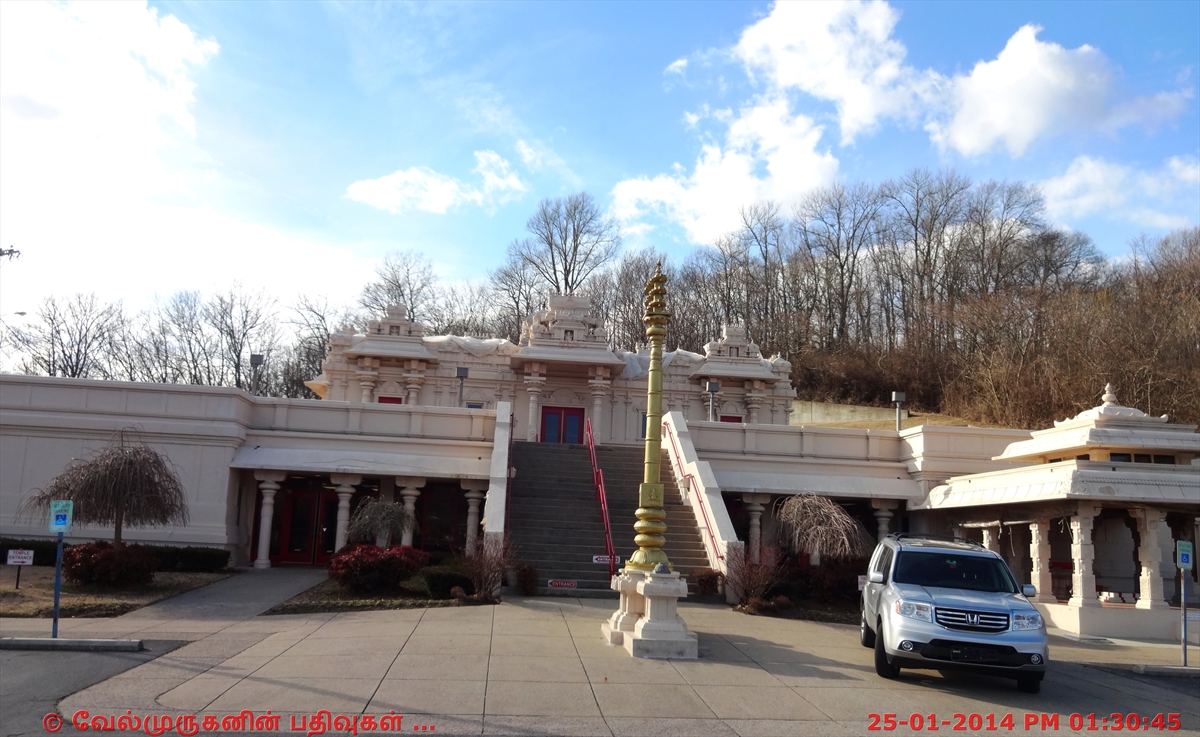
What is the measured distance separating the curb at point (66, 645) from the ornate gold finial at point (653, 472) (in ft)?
23.9

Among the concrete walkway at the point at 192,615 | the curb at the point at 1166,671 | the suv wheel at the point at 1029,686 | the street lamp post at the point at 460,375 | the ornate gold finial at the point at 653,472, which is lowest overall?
the concrete walkway at the point at 192,615

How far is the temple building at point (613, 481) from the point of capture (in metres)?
18.5

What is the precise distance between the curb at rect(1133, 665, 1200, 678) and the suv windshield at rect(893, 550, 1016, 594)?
411 cm

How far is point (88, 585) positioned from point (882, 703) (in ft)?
51.5

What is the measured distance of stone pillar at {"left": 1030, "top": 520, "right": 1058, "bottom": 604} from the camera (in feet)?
62.5

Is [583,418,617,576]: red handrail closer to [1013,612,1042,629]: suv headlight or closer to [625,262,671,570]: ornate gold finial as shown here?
[625,262,671,570]: ornate gold finial

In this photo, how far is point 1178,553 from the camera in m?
14.7

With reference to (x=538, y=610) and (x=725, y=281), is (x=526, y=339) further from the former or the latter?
(x=725, y=281)

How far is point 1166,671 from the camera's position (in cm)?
1384

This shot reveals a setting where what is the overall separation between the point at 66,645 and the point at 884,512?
2077 centimetres

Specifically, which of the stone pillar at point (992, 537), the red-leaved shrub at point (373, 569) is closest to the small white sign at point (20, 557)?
the red-leaved shrub at point (373, 569)

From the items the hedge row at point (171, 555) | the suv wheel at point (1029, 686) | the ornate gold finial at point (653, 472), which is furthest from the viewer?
the hedge row at point (171, 555)

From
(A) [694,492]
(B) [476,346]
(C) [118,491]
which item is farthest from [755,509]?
(C) [118,491]

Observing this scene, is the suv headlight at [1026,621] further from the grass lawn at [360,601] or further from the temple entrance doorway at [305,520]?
the temple entrance doorway at [305,520]
